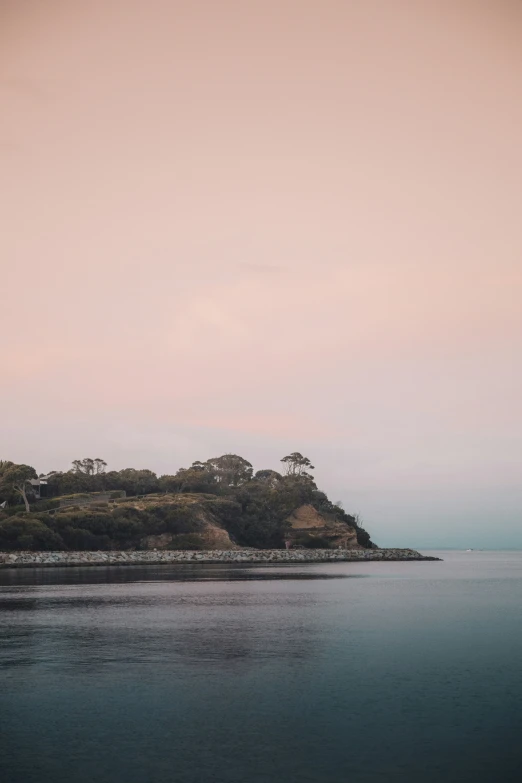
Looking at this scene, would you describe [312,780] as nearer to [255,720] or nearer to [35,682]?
[255,720]

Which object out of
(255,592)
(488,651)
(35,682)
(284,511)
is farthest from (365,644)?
(284,511)

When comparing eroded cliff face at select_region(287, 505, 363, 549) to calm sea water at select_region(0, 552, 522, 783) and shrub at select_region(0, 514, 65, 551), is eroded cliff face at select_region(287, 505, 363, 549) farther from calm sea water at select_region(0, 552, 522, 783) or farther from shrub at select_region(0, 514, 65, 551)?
calm sea water at select_region(0, 552, 522, 783)

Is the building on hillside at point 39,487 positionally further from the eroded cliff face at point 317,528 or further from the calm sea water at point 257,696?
the calm sea water at point 257,696

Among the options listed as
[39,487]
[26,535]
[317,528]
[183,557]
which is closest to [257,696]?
[26,535]

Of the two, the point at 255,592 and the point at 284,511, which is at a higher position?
the point at 284,511

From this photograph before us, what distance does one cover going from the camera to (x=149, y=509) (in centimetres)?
12262

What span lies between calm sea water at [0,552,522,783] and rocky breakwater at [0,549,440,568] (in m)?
52.0

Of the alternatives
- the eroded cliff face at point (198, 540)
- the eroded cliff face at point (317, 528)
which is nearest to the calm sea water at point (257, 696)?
the eroded cliff face at point (198, 540)

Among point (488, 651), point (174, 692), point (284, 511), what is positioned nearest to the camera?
point (174, 692)

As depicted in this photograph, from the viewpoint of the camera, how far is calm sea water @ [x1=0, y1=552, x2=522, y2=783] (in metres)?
14.9

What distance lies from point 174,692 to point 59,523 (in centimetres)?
8992

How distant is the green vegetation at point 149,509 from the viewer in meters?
106

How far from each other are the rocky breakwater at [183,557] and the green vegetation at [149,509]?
5.87m

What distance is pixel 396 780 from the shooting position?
45.7ft
